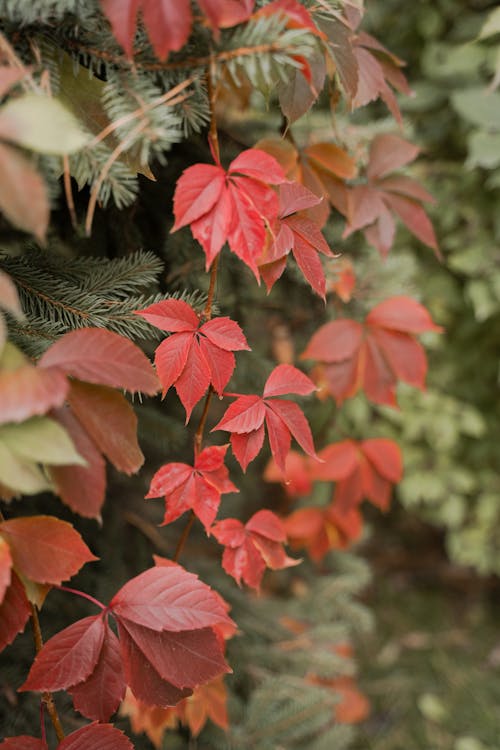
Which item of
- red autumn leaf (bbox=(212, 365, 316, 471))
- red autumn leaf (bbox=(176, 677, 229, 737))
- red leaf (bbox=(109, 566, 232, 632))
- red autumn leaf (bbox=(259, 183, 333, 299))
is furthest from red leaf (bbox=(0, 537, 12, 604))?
red autumn leaf (bbox=(176, 677, 229, 737))

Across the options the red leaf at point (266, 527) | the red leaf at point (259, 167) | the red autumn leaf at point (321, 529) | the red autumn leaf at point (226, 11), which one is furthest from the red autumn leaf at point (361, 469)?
the red autumn leaf at point (226, 11)

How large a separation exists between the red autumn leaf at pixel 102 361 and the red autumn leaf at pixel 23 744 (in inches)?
14.0

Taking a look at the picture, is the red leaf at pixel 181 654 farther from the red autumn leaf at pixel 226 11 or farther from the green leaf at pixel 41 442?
the red autumn leaf at pixel 226 11

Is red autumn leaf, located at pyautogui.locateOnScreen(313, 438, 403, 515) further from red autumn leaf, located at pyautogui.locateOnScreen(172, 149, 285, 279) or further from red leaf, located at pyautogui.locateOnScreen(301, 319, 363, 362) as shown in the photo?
red autumn leaf, located at pyautogui.locateOnScreen(172, 149, 285, 279)

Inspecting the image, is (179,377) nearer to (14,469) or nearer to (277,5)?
(14,469)

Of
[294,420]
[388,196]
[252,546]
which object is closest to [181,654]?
[252,546]

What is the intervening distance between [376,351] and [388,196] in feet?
0.79

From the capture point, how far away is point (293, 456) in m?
1.28

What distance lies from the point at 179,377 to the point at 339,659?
32.6 inches

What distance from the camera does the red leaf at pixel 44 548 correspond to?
523mm

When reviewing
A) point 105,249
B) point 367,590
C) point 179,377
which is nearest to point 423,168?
point 105,249

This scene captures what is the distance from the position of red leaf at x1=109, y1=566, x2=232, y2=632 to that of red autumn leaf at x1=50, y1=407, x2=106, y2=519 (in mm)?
131

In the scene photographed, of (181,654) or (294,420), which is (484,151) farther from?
(181,654)

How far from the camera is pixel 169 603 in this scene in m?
0.57
